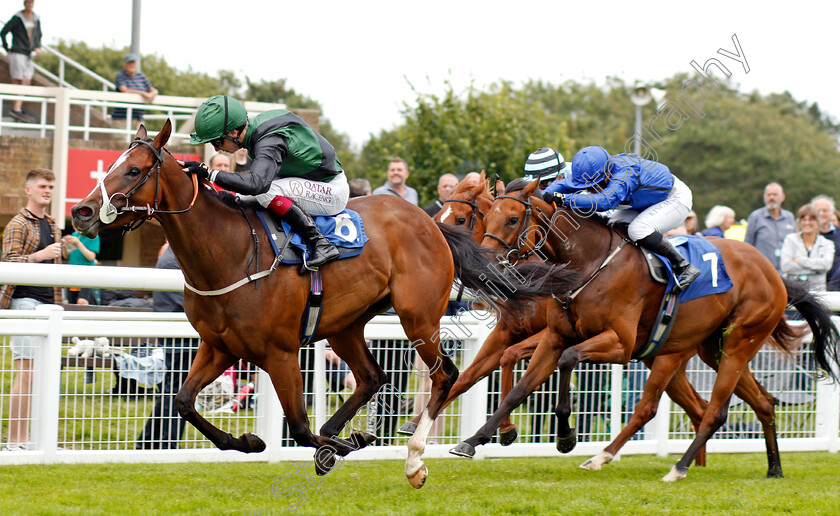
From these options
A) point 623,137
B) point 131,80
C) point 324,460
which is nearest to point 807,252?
point 324,460

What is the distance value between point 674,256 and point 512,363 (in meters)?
1.25

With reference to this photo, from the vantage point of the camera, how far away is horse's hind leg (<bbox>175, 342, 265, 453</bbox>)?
15.1 ft

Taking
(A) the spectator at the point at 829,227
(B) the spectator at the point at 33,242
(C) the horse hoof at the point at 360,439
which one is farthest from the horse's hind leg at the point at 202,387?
(A) the spectator at the point at 829,227

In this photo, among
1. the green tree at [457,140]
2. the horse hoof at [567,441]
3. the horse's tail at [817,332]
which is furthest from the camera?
the green tree at [457,140]

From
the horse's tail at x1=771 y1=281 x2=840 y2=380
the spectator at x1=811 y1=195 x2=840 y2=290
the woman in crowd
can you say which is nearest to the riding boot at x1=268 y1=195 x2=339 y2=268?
the horse's tail at x1=771 y1=281 x2=840 y2=380

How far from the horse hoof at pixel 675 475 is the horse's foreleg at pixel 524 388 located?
3.72 feet

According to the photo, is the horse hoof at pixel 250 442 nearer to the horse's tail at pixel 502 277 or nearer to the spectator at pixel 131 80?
the horse's tail at pixel 502 277

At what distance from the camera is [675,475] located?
5840 mm

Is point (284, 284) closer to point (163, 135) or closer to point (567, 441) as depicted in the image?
point (163, 135)

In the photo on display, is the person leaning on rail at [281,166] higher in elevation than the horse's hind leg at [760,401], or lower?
higher

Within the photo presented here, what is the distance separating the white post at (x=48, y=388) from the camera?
529cm

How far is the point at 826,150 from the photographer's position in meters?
46.1

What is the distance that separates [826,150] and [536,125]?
28353 millimetres

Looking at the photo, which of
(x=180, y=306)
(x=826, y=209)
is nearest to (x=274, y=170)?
(x=180, y=306)
